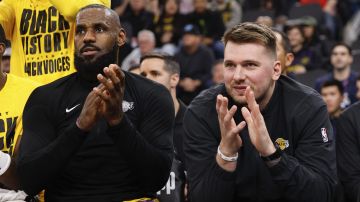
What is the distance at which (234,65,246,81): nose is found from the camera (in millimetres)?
3920

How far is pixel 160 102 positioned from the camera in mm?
4316

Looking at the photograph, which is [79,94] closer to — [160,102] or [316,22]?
[160,102]

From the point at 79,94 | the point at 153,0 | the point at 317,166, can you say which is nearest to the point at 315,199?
the point at 317,166

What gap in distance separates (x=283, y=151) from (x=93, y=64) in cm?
110

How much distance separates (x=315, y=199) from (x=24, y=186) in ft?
4.97

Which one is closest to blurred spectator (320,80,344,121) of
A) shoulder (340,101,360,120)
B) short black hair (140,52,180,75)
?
short black hair (140,52,180,75)

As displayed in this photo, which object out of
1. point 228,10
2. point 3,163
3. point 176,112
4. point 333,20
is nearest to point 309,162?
point 3,163

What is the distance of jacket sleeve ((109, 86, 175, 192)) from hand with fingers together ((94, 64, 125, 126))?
0.06m

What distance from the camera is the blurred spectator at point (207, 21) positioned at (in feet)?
42.4

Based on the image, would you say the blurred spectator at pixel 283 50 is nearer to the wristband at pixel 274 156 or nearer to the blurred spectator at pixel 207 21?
the wristband at pixel 274 156

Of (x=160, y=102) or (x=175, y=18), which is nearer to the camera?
(x=160, y=102)

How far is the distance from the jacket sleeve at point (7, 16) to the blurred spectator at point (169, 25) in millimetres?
7088

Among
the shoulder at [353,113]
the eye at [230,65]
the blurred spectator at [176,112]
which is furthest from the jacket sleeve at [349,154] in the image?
the eye at [230,65]

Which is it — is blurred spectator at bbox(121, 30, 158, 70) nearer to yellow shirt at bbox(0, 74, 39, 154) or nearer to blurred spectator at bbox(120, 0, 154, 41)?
blurred spectator at bbox(120, 0, 154, 41)
